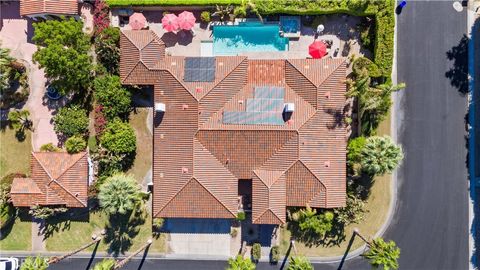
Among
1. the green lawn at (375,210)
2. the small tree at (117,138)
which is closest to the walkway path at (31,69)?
the small tree at (117,138)

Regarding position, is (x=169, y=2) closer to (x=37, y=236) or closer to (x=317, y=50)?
(x=317, y=50)

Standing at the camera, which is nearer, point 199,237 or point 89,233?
point 199,237

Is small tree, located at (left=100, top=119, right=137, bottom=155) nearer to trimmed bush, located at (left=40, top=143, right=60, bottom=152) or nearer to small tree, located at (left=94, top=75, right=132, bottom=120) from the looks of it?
small tree, located at (left=94, top=75, right=132, bottom=120)

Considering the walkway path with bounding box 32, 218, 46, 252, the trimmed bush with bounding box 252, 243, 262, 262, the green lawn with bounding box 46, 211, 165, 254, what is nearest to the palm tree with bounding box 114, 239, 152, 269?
the green lawn with bounding box 46, 211, 165, 254

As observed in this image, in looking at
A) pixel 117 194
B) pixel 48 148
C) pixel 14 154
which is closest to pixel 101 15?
pixel 48 148

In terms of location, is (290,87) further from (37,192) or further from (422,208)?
(37,192)

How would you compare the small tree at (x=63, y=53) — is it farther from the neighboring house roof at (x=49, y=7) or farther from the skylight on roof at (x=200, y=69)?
the skylight on roof at (x=200, y=69)
